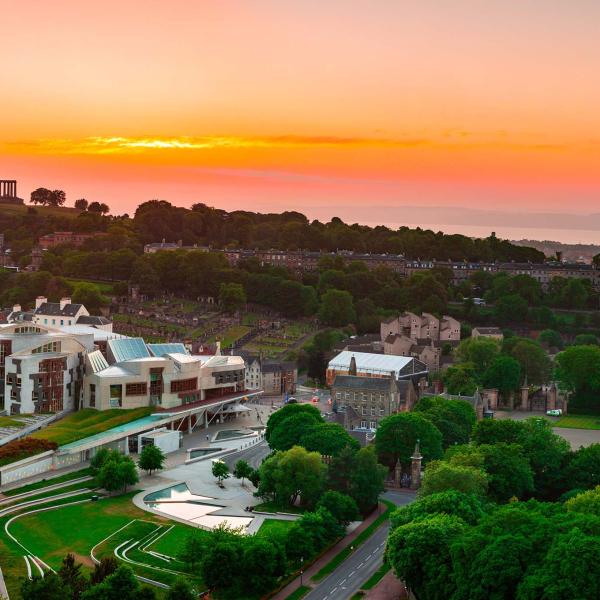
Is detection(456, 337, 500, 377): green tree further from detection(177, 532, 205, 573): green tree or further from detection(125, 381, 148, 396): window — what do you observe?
detection(177, 532, 205, 573): green tree

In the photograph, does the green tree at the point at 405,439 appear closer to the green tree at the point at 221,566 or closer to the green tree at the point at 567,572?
the green tree at the point at 221,566

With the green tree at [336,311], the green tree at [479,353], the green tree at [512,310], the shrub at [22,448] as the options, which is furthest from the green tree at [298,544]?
the green tree at [512,310]

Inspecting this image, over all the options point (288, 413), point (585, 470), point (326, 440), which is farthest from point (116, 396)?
point (585, 470)

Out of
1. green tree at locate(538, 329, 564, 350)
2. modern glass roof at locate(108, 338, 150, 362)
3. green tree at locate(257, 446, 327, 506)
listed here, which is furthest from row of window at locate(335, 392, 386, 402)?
green tree at locate(538, 329, 564, 350)

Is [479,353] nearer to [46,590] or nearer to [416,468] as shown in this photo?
[416,468]

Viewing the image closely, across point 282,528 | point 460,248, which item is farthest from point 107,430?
point 460,248

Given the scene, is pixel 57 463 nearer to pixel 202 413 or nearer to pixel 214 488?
pixel 214 488
